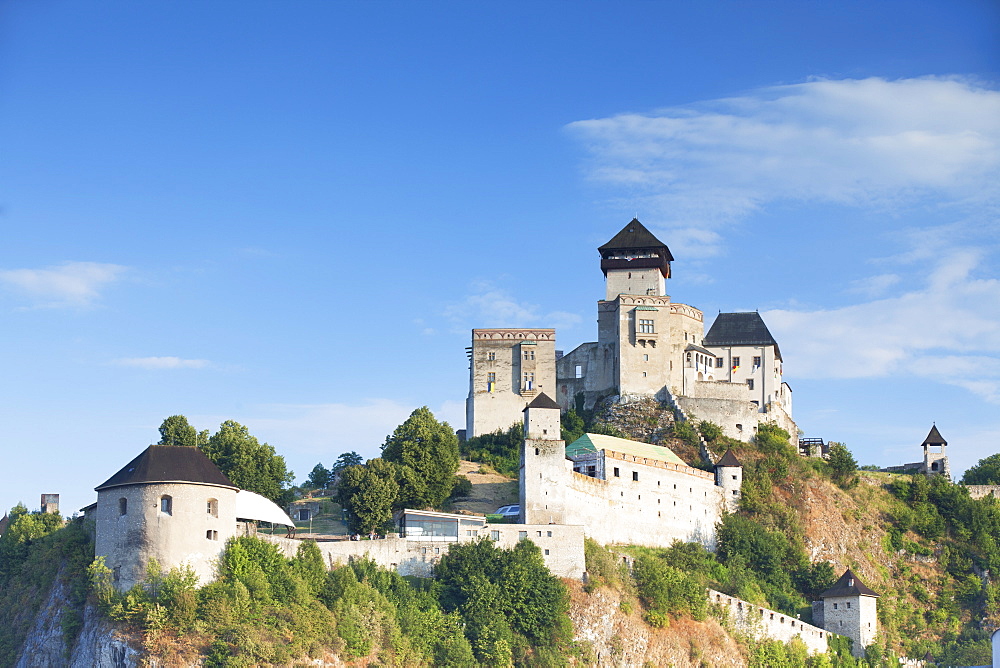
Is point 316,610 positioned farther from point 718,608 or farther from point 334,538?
point 718,608

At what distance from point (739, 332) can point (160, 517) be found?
1917 inches

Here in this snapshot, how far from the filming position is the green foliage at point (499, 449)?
96.6 metres

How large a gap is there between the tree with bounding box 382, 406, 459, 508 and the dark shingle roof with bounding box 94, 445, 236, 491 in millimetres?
12415

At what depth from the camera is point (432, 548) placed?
253 ft

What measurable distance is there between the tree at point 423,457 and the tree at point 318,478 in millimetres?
12174

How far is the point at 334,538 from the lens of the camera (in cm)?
8125

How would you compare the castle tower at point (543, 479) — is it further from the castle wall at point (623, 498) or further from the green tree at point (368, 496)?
the green tree at point (368, 496)

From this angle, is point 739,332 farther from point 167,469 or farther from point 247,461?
point 167,469

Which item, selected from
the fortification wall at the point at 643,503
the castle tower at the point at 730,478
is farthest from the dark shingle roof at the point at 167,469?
the castle tower at the point at 730,478

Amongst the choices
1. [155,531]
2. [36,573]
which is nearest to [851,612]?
[155,531]

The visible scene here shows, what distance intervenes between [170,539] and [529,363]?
124 feet

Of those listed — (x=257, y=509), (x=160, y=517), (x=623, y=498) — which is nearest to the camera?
(x=160, y=517)

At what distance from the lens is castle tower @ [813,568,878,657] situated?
276 ft

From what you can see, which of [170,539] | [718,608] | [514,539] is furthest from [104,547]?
[718,608]
